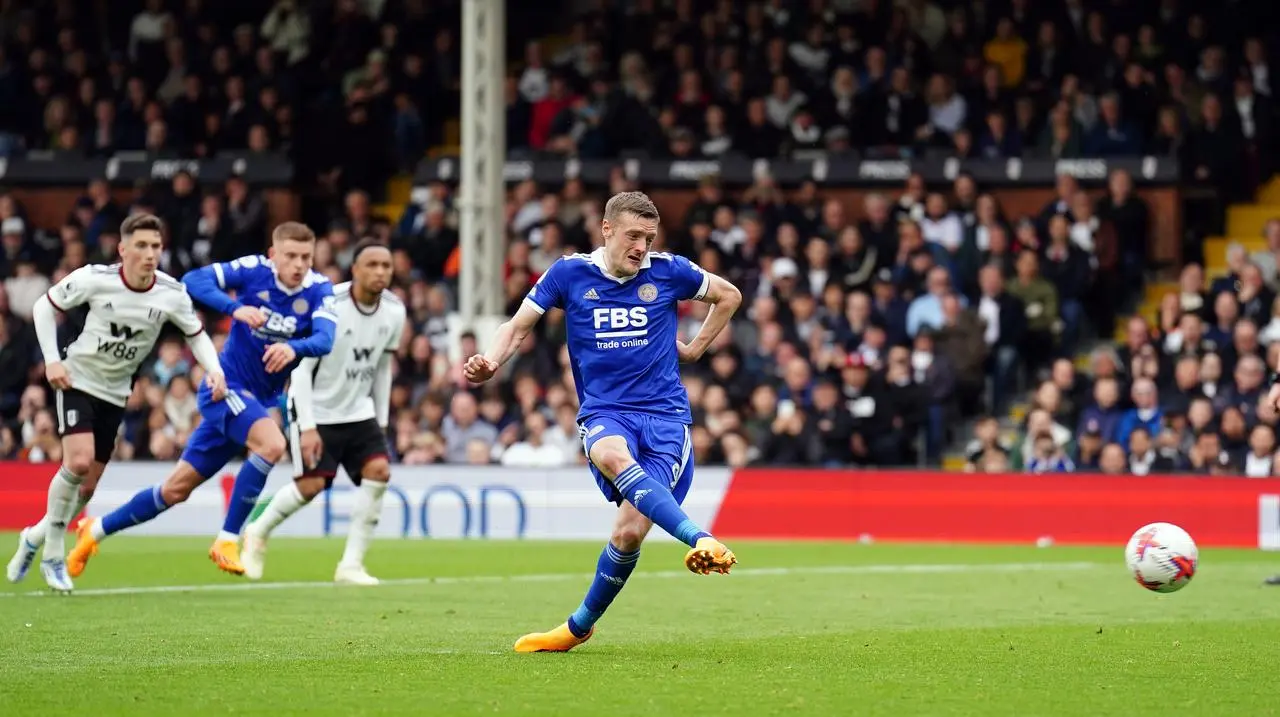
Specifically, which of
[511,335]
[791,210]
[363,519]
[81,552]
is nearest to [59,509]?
[81,552]

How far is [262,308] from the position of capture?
13.7 meters

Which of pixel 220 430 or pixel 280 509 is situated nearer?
pixel 220 430

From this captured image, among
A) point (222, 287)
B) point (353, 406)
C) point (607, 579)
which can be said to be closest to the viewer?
point (607, 579)

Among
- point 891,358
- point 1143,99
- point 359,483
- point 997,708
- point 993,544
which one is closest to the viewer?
point 997,708

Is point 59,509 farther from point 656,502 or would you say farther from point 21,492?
point 21,492

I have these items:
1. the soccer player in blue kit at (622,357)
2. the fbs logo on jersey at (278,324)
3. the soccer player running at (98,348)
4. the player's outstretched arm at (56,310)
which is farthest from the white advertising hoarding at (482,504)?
the soccer player in blue kit at (622,357)

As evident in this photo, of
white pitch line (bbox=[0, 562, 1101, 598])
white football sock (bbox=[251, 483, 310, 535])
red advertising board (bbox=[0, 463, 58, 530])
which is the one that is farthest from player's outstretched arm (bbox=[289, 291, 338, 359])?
red advertising board (bbox=[0, 463, 58, 530])

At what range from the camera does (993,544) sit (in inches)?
771

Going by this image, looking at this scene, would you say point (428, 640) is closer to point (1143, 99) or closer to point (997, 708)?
point (997, 708)

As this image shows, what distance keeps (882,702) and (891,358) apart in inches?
558

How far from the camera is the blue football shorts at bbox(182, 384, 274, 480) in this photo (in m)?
13.5

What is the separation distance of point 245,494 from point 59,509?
1485mm

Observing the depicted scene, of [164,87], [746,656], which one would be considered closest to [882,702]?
[746,656]

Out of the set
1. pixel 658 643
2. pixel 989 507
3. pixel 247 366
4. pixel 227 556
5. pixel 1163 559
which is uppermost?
pixel 247 366
